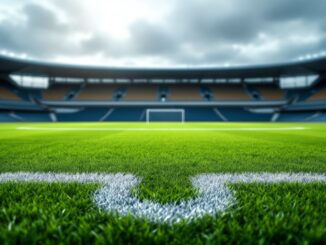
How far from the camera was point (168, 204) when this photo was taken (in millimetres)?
1506

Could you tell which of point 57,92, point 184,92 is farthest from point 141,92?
point 57,92

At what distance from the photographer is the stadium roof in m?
33.7

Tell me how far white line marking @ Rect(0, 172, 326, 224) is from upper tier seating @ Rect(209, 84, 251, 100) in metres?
40.0

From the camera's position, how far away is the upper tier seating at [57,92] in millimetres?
41250

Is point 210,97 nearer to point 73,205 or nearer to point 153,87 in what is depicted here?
point 153,87

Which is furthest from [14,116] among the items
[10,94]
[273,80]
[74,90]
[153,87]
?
[273,80]

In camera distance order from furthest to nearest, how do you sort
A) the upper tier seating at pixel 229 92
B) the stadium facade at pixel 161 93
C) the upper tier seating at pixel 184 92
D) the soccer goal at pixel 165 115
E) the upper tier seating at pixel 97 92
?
the upper tier seating at pixel 97 92 < the upper tier seating at pixel 184 92 < the upper tier seating at pixel 229 92 < the soccer goal at pixel 165 115 < the stadium facade at pixel 161 93

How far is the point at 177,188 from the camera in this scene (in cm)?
186

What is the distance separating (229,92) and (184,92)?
830 cm

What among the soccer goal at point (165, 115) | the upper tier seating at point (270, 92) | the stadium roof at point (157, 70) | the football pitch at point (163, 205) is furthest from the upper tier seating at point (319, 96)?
the football pitch at point (163, 205)

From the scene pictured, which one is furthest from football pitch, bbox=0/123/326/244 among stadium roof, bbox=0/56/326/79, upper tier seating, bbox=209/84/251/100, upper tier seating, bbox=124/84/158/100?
upper tier seating, bbox=209/84/251/100

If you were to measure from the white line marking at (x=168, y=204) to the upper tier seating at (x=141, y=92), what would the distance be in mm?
39293

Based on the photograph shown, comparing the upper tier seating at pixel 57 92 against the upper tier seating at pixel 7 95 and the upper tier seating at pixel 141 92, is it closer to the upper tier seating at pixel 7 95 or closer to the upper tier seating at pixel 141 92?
the upper tier seating at pixel 7 95

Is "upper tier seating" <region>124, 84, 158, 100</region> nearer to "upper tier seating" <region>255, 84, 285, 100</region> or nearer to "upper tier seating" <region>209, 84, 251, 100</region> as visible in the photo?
"upper tier seating" <region>209, 84, 251, 100</region>
